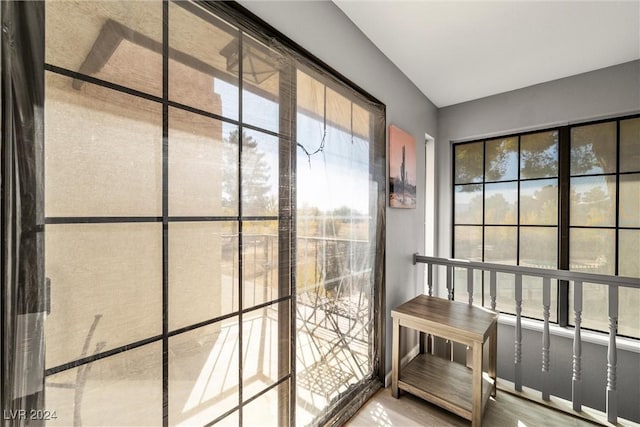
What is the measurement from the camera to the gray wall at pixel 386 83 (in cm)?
129

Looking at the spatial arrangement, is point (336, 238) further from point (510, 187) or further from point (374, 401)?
point (510, 187)

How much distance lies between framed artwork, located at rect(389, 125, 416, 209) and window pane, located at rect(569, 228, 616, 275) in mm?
1519

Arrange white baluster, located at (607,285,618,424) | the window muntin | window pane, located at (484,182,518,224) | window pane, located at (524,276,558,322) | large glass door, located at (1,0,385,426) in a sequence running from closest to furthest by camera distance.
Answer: large glass door, located at (1,0,385,426), white baluster, located at (607,285,618,424), the window muntin, window pane, located at (524,276,558,322), window pane, located at (484,182,518,224)

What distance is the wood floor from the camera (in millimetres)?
1599

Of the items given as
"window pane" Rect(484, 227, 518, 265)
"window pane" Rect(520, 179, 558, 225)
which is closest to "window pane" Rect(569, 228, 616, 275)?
Result: "window pane" Rect(520, 179, 558, 225)

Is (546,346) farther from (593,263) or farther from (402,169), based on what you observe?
(402,169)

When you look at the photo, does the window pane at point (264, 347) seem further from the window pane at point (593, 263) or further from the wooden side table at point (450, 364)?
the window pane at point (593, 263)

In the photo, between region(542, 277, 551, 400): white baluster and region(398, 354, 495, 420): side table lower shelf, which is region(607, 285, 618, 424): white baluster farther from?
region(398, 354, 495, 420): side table lower shelf

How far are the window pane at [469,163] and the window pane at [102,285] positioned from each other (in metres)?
3.10

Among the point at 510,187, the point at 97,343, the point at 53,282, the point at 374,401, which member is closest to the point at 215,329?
the point at 97,343

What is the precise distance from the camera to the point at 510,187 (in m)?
2.70

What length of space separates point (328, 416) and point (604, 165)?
118 inches

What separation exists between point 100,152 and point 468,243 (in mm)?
3261

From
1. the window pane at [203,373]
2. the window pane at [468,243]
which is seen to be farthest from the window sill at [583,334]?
the window pane at [203,373]
